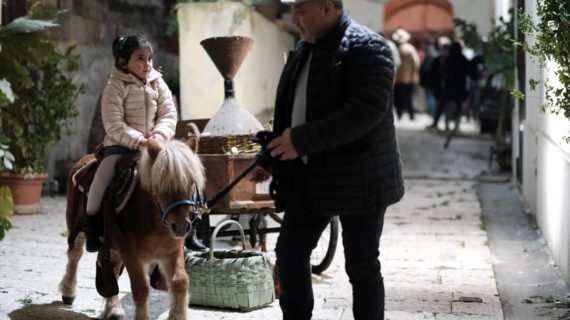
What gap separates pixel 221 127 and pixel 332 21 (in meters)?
2.97

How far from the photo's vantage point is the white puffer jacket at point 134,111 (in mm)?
6188

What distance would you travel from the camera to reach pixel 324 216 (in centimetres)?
518

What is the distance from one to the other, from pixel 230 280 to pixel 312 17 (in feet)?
8.05

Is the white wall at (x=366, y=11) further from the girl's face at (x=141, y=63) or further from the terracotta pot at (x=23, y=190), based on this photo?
the girl's face at (x=141, y=63)

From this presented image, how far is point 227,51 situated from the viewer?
8.23 m

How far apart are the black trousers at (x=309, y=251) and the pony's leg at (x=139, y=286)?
1015 millimetres

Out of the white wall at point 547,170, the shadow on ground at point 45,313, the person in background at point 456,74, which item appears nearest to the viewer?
the shadow on ground at point 45,313

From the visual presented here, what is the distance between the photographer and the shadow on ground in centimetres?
673

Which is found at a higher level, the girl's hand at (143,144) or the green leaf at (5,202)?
the girl's hand at (143,144)

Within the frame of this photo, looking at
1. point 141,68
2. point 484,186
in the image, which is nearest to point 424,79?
point 484,186

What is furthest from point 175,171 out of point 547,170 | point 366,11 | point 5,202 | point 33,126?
point 366,11

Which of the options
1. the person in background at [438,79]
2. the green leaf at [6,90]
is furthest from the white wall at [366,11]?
the green leaf at [6,90]

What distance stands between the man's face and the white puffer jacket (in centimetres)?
153

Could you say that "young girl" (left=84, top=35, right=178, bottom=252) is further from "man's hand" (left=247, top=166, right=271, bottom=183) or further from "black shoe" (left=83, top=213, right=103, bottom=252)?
"man's hand" (left=247, top=166, right=271, bottom=183)
